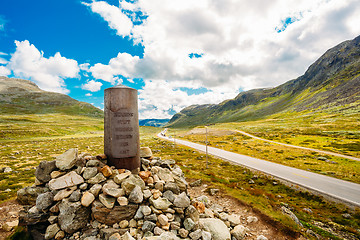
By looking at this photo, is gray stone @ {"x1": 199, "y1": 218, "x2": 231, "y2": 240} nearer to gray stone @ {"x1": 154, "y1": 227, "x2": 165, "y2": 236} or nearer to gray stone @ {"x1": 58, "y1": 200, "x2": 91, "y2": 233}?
gray stone @ {"x1": 154, "y1": 227, "x2": 165, "y2": 236}

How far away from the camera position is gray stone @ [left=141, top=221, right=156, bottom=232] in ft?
24.0

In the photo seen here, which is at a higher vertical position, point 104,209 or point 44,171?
point 44,171

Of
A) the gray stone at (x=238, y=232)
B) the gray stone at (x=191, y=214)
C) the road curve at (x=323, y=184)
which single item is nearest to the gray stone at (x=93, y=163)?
the gray stone at (x=191, y=214)

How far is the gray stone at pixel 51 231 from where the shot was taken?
7156mm

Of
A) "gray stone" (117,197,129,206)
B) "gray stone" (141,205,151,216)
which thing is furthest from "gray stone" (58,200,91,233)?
"gray stone" (141,205,151,216)

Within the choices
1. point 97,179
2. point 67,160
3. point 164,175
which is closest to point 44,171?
point 67,160

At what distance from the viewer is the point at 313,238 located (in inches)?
352

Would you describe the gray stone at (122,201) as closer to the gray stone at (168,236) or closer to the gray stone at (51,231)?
the gray stone at (168,236)

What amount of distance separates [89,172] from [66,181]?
1.13 metres

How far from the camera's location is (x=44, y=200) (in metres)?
7.75

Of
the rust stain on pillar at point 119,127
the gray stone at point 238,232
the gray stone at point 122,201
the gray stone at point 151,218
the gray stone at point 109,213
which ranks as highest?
the rust stain on pillar at point 119,127

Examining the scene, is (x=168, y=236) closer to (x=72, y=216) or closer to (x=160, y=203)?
(x=160, y=203)

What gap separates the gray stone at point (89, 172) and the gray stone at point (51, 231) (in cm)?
238

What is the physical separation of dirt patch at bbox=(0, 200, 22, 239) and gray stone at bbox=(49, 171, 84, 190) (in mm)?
3617
